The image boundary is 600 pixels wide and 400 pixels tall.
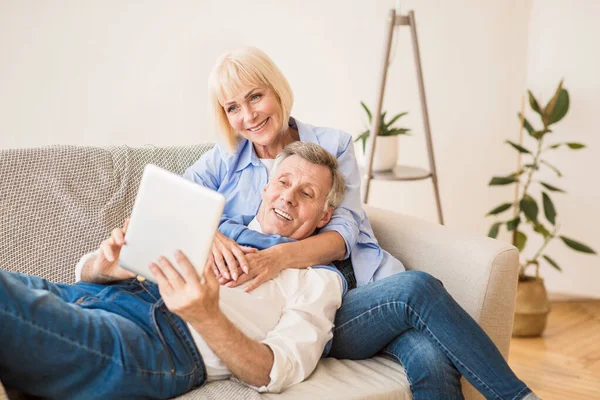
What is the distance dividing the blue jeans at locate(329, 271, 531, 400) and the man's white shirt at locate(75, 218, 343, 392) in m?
0.10

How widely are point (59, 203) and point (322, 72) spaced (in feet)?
5.05

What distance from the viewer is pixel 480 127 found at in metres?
3.56

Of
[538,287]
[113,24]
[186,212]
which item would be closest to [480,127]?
[538,287]

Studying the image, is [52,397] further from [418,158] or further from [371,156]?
[418,158]

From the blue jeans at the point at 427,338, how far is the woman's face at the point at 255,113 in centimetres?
59

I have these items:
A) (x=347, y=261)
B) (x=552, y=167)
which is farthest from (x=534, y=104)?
(x=347, y=261)

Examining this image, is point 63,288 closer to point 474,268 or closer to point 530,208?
point 474,268

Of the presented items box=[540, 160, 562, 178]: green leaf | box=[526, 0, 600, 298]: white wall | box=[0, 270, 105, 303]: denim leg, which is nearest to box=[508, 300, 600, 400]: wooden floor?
box=[526, 0, 600, 298]: white wall

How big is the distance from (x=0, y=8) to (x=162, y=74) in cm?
61

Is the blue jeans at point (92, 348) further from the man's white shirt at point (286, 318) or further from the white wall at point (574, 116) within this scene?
the white wall at point (574, 116)

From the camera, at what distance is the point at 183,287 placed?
4.57 ft

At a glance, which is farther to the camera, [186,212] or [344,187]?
[344,187]

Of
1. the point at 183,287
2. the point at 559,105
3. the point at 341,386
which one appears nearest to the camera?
the point at 183,287

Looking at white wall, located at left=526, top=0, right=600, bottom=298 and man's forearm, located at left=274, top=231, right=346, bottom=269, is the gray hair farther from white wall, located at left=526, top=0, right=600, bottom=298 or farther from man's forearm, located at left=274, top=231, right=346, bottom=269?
white wall, located at left=526, top=0, right=600, bottom=298
